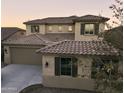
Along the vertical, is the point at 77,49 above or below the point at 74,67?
above

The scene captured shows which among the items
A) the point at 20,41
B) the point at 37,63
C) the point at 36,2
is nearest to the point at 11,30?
the point at 20,41

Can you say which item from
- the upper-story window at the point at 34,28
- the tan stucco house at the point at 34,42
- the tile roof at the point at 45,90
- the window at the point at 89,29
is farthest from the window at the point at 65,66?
the upper-story window at the point at 34,28

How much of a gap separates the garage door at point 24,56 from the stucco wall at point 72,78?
587 centimetres

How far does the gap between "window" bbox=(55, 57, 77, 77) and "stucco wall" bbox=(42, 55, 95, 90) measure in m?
0.21

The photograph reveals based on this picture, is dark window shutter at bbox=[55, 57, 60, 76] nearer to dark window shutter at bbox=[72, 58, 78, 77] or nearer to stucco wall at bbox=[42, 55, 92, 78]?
stucco wall at bbox=[42, 55, 92, 78]

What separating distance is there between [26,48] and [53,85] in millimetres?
7038

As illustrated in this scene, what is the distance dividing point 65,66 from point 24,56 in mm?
7497

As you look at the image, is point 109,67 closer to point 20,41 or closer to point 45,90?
point 45,90

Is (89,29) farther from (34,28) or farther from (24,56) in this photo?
(34,28)

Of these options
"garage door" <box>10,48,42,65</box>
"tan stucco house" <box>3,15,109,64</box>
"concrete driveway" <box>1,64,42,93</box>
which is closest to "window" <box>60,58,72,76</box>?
"concrete driveway" <box>1,64,42,93</box>

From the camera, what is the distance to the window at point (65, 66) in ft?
30.4

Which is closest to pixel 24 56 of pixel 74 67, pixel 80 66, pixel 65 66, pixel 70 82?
pixel 65 66

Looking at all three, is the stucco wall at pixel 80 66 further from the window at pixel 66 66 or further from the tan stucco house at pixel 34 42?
the tan stucco house at pixel 34 42

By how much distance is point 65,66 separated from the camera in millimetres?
9438
